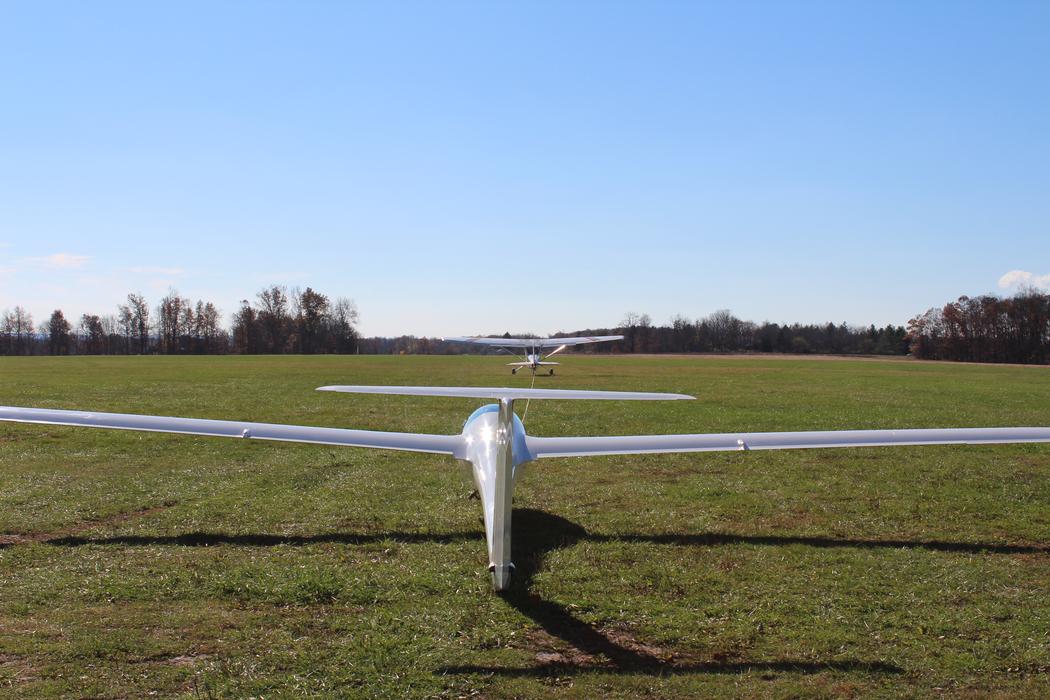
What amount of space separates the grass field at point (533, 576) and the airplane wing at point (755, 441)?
3.66 feet

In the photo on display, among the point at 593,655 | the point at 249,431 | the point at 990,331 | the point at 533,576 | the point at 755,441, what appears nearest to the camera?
the point at 593,655

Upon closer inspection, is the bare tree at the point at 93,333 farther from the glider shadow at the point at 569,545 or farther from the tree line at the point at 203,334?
the glider shadow at the point at 569,545

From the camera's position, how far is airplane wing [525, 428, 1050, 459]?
7.97 m

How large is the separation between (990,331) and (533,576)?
112 metres

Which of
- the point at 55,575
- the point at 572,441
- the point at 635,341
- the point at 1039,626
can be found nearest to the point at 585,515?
the point at 572,441

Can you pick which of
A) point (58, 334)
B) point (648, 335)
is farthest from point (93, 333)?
point (648, 335)

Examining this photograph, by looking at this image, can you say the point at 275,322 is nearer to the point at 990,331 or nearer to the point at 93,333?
the point at 93,333

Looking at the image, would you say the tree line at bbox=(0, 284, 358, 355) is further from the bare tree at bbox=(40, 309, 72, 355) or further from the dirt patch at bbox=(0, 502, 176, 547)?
the dirt patch at bbox=(0, 502, 176, 547)

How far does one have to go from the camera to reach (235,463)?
42.4 feet

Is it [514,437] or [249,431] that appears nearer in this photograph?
[514,437]

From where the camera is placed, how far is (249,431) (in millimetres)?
8516

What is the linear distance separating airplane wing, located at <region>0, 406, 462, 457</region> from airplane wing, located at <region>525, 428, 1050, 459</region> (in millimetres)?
1310

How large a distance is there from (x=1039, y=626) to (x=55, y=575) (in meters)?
8.98

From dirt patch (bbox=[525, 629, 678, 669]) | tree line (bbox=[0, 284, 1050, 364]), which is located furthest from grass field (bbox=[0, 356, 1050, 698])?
tree line (bbox=[0, 284, 1050, 364])
